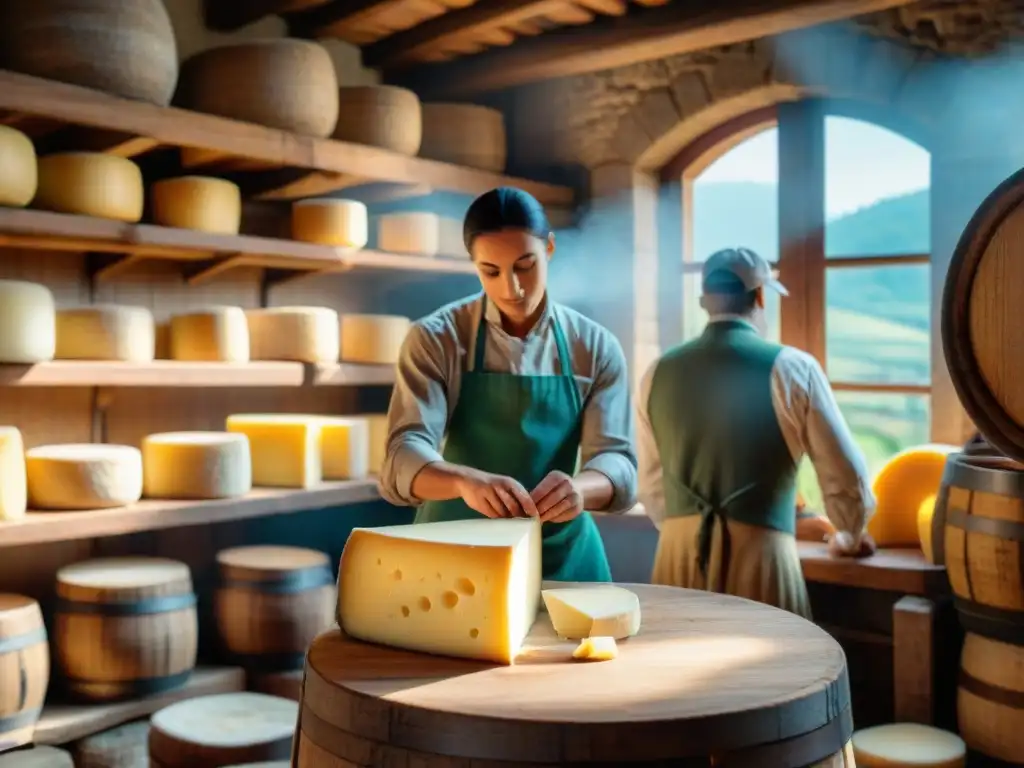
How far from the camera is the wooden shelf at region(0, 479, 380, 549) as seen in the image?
323cm

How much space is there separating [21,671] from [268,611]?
2.78 ft

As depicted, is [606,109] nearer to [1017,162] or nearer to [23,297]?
[1017,162]

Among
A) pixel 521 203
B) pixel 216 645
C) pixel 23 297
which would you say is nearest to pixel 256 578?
pixel 216 645

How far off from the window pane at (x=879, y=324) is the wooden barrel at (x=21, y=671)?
3.15 metres

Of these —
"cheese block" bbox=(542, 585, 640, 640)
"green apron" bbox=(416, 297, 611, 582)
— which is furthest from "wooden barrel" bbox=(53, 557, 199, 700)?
"cheese block" bbox=(542, 585, 640, 640)

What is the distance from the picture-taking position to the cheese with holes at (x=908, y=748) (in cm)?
303

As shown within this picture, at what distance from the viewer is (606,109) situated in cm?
504

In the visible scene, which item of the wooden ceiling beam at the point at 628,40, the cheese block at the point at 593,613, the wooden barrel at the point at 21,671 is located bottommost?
the wooden barrel at the point at 21,671

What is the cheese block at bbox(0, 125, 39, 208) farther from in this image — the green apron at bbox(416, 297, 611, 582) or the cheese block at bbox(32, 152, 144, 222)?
the green apron at bbox(416, 297, 611, 582)

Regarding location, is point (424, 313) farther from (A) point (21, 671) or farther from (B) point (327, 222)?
(A) point (21, 671)

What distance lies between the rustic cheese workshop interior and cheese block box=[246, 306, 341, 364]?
12 mm

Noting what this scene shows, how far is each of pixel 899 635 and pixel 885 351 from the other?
135 cm

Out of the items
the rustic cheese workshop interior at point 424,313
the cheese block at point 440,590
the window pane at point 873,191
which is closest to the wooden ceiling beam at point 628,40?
the rustic cheese workshop interior at point 424,313

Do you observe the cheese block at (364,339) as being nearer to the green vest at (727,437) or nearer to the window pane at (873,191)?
the green vest at (727,437)
